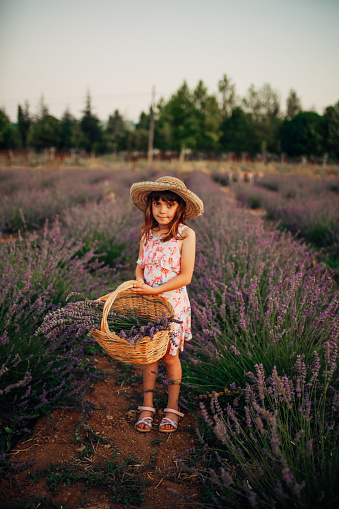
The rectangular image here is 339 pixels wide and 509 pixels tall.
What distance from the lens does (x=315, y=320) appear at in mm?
2025

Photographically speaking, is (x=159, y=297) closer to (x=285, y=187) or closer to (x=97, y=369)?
(x=97, y=369)

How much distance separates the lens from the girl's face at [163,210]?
201 cm

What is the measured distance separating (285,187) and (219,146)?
1396 inches

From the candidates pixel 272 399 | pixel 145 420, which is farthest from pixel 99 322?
pixel 272 399

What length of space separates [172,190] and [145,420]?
1.41m

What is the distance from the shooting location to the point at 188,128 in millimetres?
44875

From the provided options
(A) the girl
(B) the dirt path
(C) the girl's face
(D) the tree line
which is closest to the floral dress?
(A) the girl

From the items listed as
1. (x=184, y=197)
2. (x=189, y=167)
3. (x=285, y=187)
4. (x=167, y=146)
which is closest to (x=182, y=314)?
(x=184, y=197)

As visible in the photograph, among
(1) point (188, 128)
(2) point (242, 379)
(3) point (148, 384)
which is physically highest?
(1) point (188, 128)

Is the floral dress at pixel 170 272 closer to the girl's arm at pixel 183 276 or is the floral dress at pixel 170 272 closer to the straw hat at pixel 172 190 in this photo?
the girl's arm at pixel 183 276

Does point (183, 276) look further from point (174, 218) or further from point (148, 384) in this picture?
point (148, 384)

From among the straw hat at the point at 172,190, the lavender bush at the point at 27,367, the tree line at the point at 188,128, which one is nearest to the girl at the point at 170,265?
the straw hat at the point at 172,190

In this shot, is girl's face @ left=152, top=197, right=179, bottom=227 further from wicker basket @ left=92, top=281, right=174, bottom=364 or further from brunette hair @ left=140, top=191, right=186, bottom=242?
wicker basket @ left=92, top=281, right=174, bottom=364

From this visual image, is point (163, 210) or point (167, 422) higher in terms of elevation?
point (163, 210)
